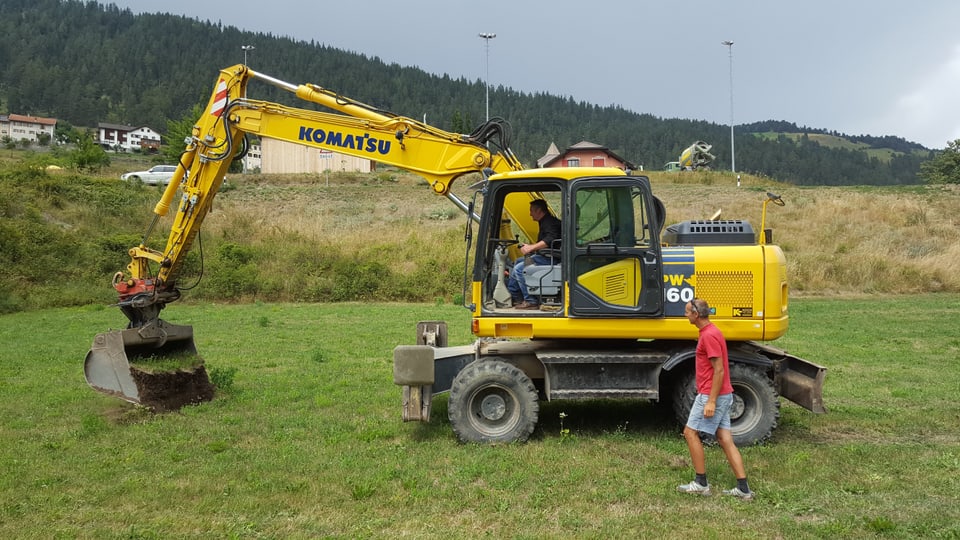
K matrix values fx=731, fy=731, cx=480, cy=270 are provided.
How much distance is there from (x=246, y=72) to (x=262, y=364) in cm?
585

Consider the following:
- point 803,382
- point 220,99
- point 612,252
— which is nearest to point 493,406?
point 612,252

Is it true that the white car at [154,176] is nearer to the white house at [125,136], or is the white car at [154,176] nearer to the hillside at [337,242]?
the hillside at [337,242]

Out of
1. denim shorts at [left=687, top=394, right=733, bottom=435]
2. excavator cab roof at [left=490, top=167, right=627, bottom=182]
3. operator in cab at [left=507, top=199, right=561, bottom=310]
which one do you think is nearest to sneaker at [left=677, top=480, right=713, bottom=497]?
denim shorts at [left=687, top=394, right=733, bottom=435]

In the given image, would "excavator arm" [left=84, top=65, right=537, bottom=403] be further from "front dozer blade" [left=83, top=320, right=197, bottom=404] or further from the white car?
the white car

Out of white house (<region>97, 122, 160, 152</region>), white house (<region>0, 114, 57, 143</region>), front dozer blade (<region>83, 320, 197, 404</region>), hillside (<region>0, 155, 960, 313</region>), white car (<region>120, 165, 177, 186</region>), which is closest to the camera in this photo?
front dozer blade (<region>83, 320, 197, 404</region>)

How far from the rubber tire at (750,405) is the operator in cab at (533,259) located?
2058 mm

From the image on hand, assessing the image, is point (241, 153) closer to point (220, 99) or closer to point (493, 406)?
point (220, 99)

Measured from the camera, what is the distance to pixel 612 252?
797 cm

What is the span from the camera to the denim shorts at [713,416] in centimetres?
629

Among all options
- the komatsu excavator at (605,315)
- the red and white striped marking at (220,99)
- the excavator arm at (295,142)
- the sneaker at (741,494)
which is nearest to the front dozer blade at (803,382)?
the komatsu excavator at (605,315)

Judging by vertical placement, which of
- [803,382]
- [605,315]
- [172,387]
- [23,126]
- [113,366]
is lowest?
[172,387]

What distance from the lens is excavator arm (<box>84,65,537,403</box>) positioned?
903 centimetres

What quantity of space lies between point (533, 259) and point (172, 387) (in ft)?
16.7

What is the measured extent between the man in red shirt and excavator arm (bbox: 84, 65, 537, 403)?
3117 millimetres
